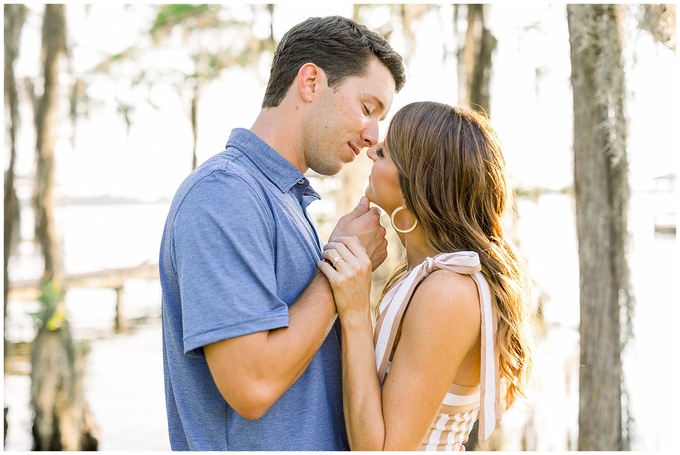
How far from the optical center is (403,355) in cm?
167

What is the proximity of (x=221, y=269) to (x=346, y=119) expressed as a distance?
631 millimetres

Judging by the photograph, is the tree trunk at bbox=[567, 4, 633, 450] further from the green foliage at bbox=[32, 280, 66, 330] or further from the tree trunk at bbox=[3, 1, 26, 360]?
the tree trunk at bbox=[3, 1, 26, 360]

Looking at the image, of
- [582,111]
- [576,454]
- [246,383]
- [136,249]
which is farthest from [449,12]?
[136,249]

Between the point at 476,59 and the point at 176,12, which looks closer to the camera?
the point at 476,59

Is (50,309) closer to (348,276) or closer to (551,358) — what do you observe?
(551,358)

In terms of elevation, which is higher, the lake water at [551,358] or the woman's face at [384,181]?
the woman's face at [384,181]

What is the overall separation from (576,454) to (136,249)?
18.0 m

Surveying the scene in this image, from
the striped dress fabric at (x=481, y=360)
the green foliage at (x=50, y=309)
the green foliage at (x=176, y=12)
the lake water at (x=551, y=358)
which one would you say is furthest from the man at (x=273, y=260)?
the green foliage at (x=176, y=12)

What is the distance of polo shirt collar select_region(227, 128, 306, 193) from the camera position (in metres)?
1.71

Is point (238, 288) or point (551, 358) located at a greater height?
point (238, 288)

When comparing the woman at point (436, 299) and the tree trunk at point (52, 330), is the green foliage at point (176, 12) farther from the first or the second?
the woman at point (436, 299)

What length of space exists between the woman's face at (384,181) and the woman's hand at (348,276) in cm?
26

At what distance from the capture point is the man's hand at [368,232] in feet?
5.95

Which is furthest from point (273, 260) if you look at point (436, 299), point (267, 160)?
point (436, 299)
